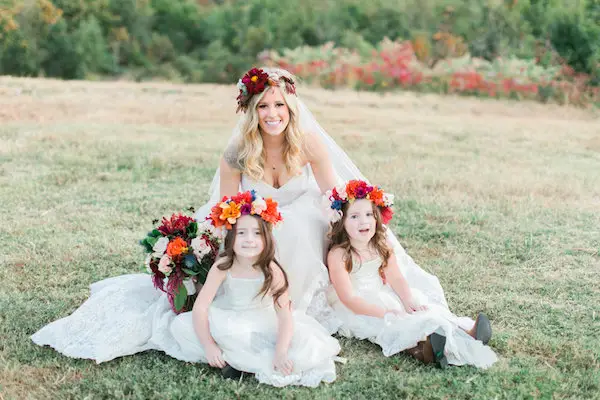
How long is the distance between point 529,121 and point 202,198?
7.16m

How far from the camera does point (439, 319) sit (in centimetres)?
413

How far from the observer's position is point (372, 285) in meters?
4.62

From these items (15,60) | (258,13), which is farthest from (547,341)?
(258,13)

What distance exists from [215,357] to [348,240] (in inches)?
43.7

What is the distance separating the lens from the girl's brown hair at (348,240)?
179 inches

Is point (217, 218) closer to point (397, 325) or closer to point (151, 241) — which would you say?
point (151, 241)

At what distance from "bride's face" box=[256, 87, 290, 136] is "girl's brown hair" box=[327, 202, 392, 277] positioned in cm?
68

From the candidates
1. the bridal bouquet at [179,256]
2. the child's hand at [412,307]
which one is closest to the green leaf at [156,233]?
the bridal bouquet at [179,256]

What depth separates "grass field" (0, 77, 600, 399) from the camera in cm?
400

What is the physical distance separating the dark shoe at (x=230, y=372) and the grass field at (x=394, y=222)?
0.04 meters

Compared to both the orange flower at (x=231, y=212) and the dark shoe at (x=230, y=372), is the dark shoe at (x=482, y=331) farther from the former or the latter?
the orange flower at (x=231, y=212)

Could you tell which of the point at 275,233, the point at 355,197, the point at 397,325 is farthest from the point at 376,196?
the point at 397,325

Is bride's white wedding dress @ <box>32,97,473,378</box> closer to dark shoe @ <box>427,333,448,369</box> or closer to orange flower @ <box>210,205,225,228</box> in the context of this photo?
orange flower @ <box>210,205,225,228</box>

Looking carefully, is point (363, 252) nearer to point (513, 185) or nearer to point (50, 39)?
point (513, 185)
